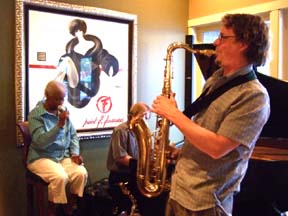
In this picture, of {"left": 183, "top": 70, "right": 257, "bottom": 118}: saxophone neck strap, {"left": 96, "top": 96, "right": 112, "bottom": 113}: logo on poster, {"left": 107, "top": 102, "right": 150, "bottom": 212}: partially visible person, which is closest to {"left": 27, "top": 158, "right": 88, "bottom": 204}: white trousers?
{"left": 107, "top": 102, "right": 150, "bottom": 212}: partially visible person

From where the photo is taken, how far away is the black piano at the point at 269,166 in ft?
8.72

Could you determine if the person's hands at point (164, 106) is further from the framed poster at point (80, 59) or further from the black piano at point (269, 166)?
the framed poster at point (80, 59)

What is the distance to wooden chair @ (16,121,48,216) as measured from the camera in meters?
3.20

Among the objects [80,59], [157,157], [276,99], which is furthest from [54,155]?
[276,99]

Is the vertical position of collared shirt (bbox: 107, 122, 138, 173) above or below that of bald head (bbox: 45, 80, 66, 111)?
below

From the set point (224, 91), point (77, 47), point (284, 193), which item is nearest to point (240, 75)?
point (224, 91)

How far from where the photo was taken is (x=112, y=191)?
10.7ft

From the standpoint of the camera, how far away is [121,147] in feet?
10.9

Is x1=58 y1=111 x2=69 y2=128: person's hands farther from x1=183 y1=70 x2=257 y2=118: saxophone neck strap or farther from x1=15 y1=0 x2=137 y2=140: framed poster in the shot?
x1=183 y1=70 x2=257 y2=118: saxophone neck strap

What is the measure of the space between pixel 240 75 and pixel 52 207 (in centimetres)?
225

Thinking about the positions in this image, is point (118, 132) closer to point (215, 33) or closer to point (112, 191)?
point (112, 191)

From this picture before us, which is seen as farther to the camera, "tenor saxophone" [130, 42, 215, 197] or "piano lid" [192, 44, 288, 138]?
"piano lid" [192, 44, 288, 138]

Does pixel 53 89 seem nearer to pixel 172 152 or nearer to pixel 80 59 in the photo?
pixel 80 59

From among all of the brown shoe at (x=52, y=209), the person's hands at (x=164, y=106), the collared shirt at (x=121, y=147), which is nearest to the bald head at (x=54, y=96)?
the collared shirt at (x=121, y=147)
